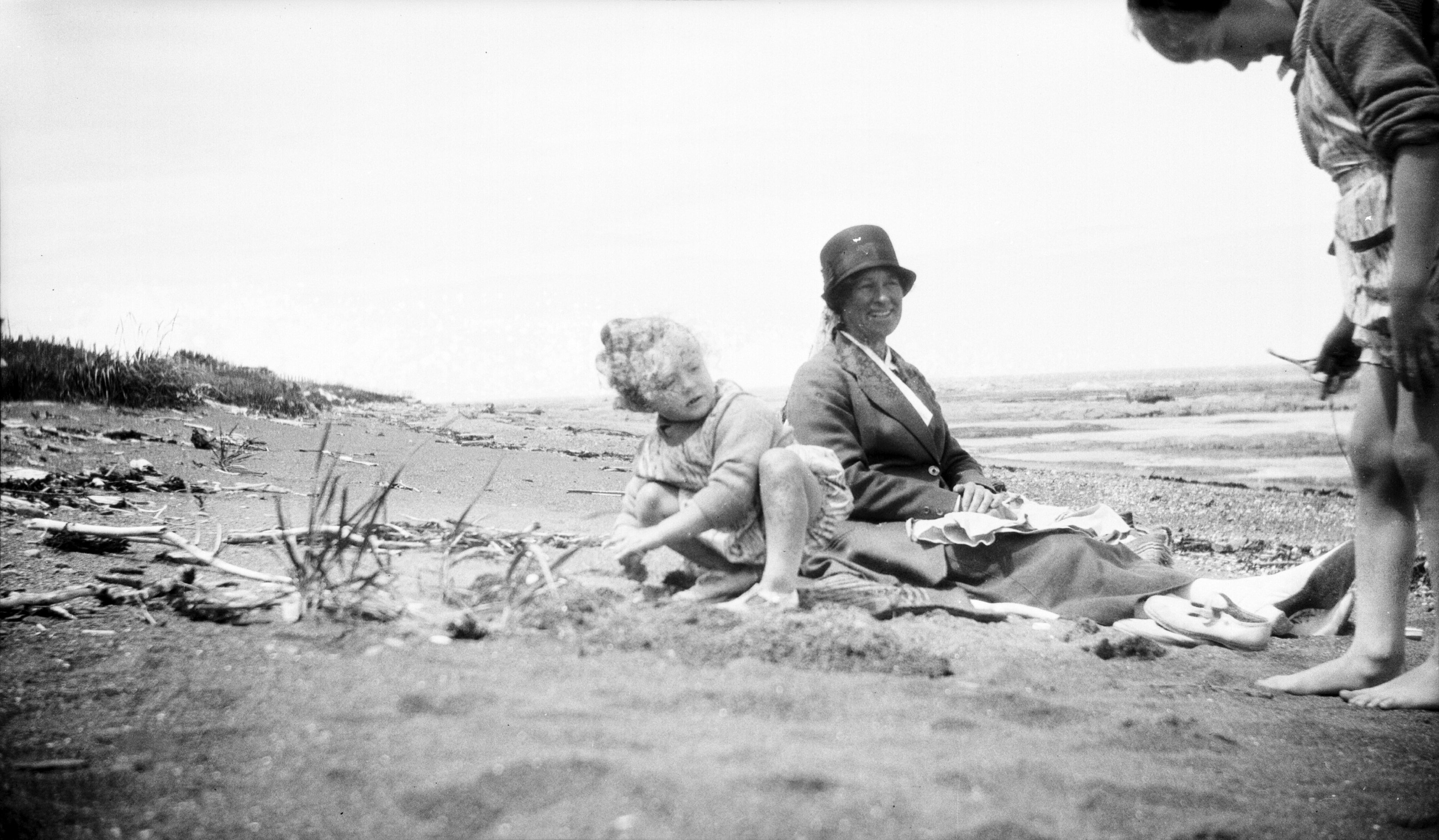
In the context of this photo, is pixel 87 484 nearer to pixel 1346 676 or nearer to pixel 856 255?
pixel 856 255

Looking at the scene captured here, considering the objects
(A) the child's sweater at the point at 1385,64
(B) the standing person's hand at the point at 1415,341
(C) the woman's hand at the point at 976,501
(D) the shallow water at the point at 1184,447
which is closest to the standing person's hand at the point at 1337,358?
(B) the standing person's hand at the point at 1415,341

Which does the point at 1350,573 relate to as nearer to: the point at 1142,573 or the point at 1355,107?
the point at 1142,573

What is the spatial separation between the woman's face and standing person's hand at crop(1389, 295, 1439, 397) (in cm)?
176

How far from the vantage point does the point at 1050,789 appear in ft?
5.34

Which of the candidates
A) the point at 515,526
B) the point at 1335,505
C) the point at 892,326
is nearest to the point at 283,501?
the point at 515,526

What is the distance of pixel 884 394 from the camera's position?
3.72 m

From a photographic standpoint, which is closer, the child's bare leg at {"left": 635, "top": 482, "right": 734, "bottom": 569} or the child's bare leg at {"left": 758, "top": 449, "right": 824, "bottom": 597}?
the child's bare leg at {"left": 758, "top": 449, "right": 824, "bottom": 597}

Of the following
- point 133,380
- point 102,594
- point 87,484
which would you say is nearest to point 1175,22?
point 102,594

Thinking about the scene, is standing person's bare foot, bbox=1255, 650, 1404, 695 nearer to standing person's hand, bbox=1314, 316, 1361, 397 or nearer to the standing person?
the standing person

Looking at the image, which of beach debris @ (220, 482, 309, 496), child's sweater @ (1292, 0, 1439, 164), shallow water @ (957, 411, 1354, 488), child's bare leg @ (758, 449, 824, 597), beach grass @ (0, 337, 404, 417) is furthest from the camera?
shallow water @ (957, 411, 1354, 488)

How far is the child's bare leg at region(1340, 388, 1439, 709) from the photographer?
2297 mm

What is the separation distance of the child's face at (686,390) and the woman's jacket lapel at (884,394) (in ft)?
2.84

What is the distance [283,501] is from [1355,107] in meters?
3.49

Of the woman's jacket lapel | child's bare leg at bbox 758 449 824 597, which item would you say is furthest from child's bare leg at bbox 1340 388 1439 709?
the woman's jacket lapel
